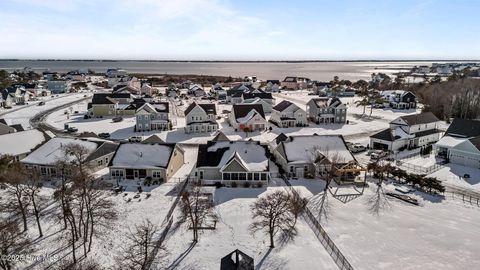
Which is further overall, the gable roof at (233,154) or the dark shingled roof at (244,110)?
the dark shingled roof at (244,110)

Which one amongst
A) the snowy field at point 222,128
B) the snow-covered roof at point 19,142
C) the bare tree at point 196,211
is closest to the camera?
the bare tree at point 196,211

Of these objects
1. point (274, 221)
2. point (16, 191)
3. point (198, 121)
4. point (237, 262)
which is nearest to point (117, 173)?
point (16, 191)

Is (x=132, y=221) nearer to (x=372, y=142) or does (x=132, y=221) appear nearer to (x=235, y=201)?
(x=235, y=201)

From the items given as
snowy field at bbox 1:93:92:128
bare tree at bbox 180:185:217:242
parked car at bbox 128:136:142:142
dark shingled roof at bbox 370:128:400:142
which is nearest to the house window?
bare tree at bbox 180:185:217:242

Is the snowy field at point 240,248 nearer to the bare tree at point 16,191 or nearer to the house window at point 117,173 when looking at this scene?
the bare tree at point 16,191

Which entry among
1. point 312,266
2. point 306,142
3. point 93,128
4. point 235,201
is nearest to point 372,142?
point 306,142

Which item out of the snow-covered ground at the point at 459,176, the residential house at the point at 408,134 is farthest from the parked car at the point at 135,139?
the snow-covered ground at the point at 459,176

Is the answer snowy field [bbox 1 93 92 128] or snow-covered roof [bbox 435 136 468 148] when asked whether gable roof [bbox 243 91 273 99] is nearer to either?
snow-covered roof [bbox 435 136 468 148]
